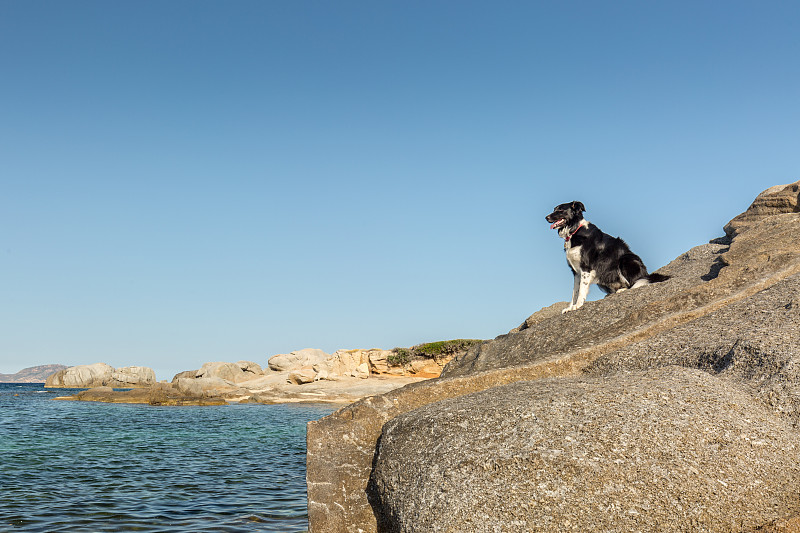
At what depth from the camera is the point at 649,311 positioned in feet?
28.4

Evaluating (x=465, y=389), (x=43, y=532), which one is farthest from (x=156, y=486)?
(x=465, y=389)

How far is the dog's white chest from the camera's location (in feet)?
37.1

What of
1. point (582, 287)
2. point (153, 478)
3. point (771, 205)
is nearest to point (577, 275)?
point (582, 287)

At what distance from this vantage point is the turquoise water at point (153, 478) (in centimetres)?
950

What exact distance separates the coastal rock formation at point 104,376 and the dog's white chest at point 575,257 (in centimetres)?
8397

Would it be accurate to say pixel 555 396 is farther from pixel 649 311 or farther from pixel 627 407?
pixel 649 311

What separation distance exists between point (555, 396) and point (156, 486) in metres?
9.97

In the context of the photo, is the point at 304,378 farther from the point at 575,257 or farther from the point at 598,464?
the point at 598,464

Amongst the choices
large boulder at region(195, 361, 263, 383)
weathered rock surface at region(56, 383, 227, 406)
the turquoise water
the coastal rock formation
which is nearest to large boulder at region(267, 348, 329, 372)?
large boulder at region(195, 361, 263, 383)

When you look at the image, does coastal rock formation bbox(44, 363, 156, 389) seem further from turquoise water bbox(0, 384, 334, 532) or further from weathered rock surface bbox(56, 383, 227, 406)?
turquoise water bbox(0, 384, 334, 532)

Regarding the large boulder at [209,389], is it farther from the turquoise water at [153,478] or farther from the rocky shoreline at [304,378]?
the turquoise water at [153,478]

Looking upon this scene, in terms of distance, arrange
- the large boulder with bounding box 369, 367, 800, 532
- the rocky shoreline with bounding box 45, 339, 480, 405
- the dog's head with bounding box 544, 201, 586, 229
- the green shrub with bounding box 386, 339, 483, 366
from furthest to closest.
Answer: the green shrub with bounding box 386, 339, 483, 366
the rocky shoreline with bounding box 45, 339, 480, 405
the dog's head with bounding box 544, 201, 586, 229
the large boulder with bounding box 369, 367, 800, 532

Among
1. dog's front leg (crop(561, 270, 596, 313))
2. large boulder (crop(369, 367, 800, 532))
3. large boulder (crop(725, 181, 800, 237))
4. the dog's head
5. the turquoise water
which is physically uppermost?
large boulder (crop(725, 181, 800, 237))

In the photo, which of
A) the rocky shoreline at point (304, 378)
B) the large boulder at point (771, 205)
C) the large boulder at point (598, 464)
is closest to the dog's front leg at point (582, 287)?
the large boulder at point (771, 205)
